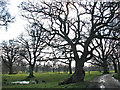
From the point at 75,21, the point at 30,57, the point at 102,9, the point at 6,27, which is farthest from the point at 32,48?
the point at 102,9

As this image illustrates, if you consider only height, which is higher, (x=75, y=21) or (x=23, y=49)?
(x=75, y=21)

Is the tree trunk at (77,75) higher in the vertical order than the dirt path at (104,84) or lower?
higher

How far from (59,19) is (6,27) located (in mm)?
7729

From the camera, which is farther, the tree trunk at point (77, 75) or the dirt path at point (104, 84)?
the tree trunk at point (77, 75)

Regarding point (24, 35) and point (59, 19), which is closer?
point (59, 19)

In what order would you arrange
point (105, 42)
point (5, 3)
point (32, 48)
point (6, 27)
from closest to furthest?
point (5, 3) < point (6, 27) < point (32, 48) < point (105, 42)

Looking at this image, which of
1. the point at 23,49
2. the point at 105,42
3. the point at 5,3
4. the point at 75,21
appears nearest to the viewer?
the point at 5,3

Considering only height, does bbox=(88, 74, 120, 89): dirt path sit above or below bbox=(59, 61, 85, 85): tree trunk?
below

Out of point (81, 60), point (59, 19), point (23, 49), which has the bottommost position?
point (81, 60)

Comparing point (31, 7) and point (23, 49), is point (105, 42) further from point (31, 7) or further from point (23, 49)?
point (31, 7)

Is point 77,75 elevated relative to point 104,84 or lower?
elevated

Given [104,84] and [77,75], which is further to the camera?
[77,75]

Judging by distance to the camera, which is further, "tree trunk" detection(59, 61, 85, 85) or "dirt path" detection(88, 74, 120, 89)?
"tree trunk" detection(59, 61, 85, 85)

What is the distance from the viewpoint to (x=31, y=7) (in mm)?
17203
